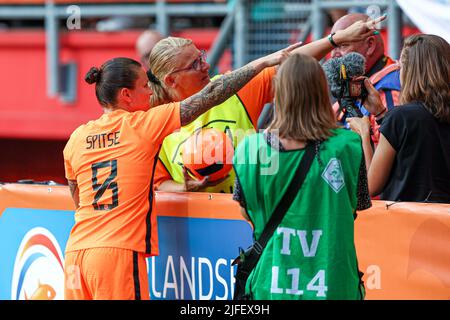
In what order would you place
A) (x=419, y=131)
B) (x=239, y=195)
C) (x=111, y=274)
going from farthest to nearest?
(x=419, y=131)
(x=111, y=274)
(x=239, y=195)

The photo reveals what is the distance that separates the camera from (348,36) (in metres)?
4.73

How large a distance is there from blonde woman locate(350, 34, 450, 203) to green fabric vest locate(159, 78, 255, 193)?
767 millimetres

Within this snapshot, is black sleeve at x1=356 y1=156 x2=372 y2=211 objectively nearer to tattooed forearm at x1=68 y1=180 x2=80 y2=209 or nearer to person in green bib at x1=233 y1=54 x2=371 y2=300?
person in green bib at x1=233 y1=54 x2=371 y2=300

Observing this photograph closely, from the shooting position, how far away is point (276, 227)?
3.92m

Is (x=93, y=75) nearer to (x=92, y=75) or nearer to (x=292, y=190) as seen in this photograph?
(x=92, y=75)

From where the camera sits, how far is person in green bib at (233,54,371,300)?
152 inches

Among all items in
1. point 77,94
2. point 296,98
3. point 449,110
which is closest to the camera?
point 296,98

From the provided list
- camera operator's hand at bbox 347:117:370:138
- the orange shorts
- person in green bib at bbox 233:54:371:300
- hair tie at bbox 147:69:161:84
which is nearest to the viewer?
person in green bib at bbox 233:54:371:300

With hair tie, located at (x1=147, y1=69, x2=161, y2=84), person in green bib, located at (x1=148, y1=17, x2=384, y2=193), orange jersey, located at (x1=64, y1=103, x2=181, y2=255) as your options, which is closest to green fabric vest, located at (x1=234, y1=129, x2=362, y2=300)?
orange jersey, located at (x1=64, y1=103, x2=181, y2=255)

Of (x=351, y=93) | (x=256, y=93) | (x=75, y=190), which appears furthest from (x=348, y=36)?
(x=75, y=190)

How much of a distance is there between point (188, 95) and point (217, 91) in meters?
0.71
